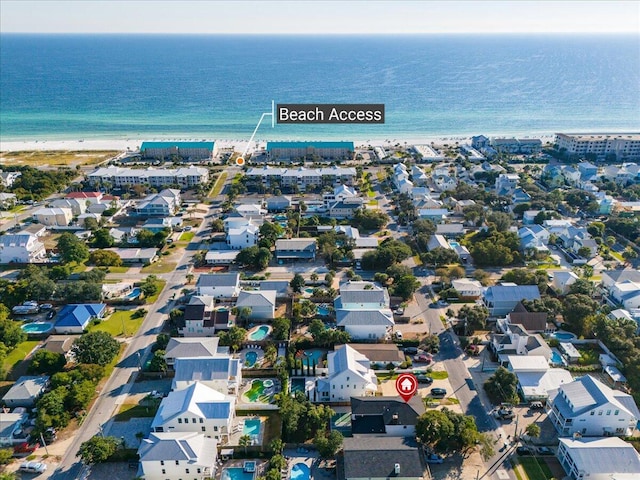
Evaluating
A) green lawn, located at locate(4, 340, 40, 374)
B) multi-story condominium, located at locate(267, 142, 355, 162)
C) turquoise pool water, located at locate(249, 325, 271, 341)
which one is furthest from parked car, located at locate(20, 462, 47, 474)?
multi-story condominium, located at locate(267, 142, 355, 162)

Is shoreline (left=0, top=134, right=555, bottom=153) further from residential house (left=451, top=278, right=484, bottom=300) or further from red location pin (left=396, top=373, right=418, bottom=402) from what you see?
red location pin (left=396, top=373, right=418, bottom=402)

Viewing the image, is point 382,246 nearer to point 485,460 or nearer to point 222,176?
point 485,460

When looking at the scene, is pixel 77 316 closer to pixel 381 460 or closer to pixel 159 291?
pixel 159 291

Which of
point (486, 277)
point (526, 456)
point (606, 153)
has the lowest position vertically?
point (526, 456)

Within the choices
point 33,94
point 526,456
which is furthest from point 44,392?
point 33,94

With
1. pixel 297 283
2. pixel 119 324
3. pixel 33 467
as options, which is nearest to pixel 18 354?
pixel 119 324

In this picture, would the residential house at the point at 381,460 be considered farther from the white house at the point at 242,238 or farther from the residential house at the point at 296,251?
the white house at the point at 242,238
